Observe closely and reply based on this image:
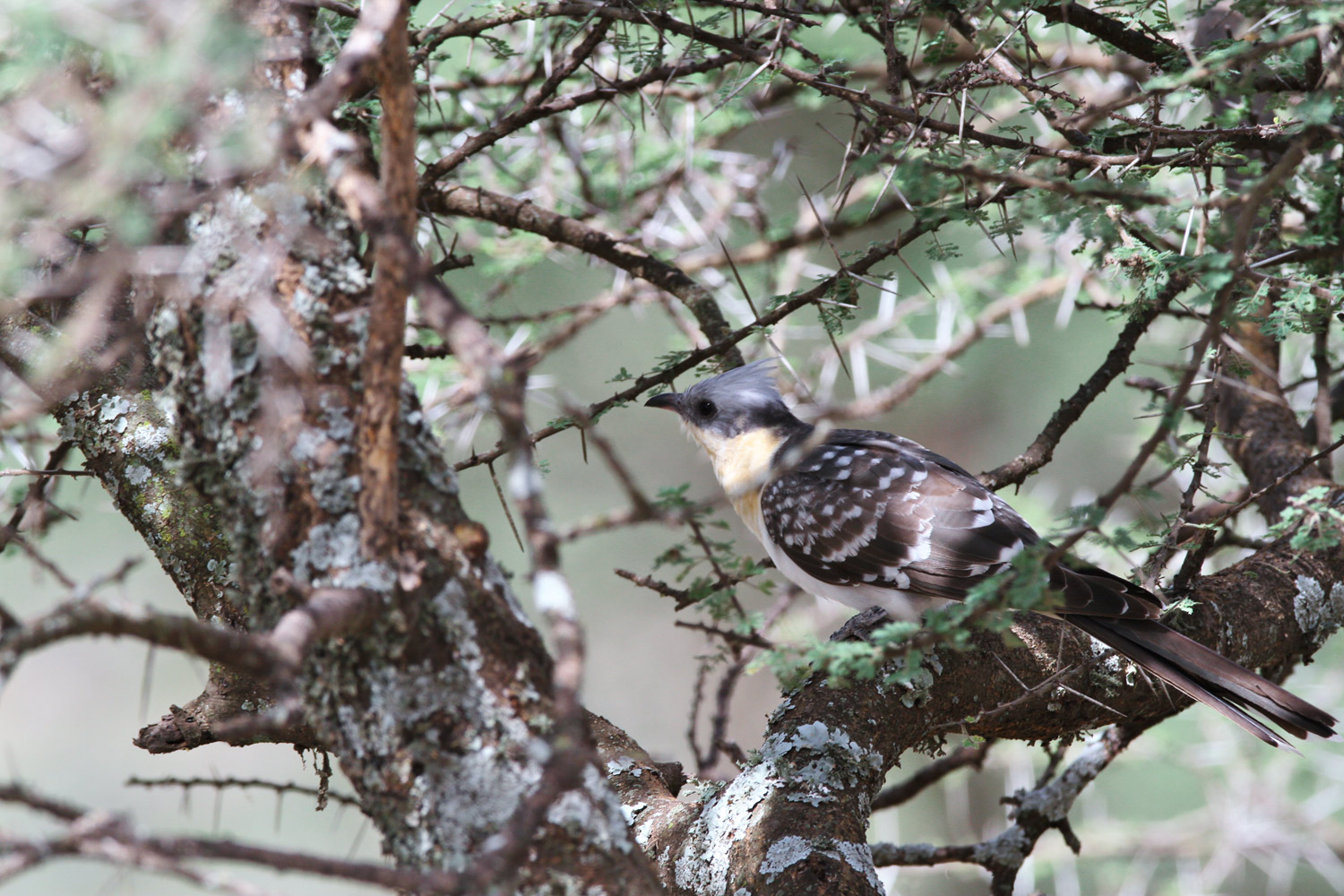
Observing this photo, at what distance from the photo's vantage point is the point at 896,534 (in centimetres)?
369

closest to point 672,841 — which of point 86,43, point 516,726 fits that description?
point 516,726

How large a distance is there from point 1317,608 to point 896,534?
4.62 feet

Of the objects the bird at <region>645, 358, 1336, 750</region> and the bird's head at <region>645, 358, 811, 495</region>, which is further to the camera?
the bird's head at <region>645, 358, 811, 495</region>

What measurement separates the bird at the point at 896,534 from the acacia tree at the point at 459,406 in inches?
7.2

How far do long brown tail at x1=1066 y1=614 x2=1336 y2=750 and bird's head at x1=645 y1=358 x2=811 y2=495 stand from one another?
1621mm

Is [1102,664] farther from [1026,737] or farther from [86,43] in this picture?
[86,43]

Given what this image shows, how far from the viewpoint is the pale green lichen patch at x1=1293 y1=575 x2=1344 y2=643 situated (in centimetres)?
339

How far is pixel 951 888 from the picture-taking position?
11875 mm

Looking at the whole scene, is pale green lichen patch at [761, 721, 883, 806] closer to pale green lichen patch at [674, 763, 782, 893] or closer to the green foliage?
pale green lichen patch at [674, 763, 782, 893]

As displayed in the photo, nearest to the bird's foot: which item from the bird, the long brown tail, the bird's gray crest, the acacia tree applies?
the bird

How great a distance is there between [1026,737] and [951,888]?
9.81 metres

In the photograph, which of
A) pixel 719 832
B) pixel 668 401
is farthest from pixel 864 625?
pixel 719 832

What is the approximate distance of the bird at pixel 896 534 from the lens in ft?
9.66

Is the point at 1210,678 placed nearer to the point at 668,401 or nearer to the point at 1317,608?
the point at 1317,608
